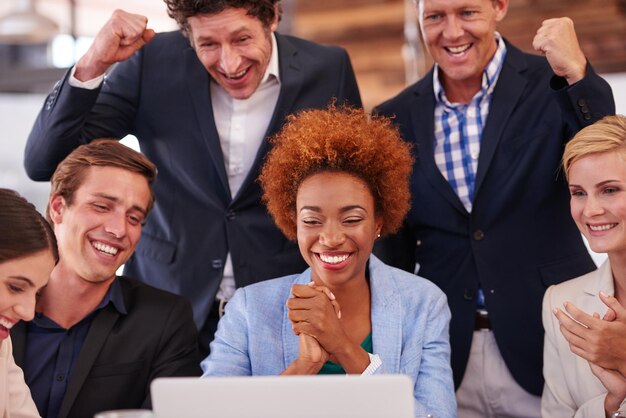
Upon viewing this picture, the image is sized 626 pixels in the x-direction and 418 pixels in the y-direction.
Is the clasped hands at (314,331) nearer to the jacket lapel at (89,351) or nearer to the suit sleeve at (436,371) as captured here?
the suit sleeve at (436,371)

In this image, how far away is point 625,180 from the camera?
2.45 m

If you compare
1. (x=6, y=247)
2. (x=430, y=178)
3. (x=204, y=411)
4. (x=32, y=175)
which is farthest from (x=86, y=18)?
(x=204, y=411)

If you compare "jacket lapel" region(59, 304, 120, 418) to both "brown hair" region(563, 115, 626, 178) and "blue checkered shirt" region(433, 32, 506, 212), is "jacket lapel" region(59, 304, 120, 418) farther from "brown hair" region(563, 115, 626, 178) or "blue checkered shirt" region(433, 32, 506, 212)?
"brown hair" region(563, 115, 626, 178)

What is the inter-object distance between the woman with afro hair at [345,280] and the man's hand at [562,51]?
1.54 ft

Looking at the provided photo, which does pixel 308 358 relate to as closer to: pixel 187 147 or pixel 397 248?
pixel 397 248

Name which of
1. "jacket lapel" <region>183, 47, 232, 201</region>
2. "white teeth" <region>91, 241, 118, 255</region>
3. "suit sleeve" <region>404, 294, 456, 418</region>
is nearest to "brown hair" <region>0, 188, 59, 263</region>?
"white teeth" <region>91, 241, 118, 255</region>

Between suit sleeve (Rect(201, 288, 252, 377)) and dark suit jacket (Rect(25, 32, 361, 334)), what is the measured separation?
1.18 feet

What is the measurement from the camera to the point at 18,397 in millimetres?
2258

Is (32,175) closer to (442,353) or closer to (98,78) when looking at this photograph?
(98,78)

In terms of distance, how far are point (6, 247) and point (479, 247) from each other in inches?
54.0

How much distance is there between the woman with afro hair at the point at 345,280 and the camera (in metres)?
2.40

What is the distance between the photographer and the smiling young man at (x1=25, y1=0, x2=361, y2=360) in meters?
2.79

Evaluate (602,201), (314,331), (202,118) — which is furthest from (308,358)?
(202,118)

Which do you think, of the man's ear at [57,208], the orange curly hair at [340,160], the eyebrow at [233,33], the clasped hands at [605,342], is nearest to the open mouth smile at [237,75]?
the eyebrow at [233,33]
